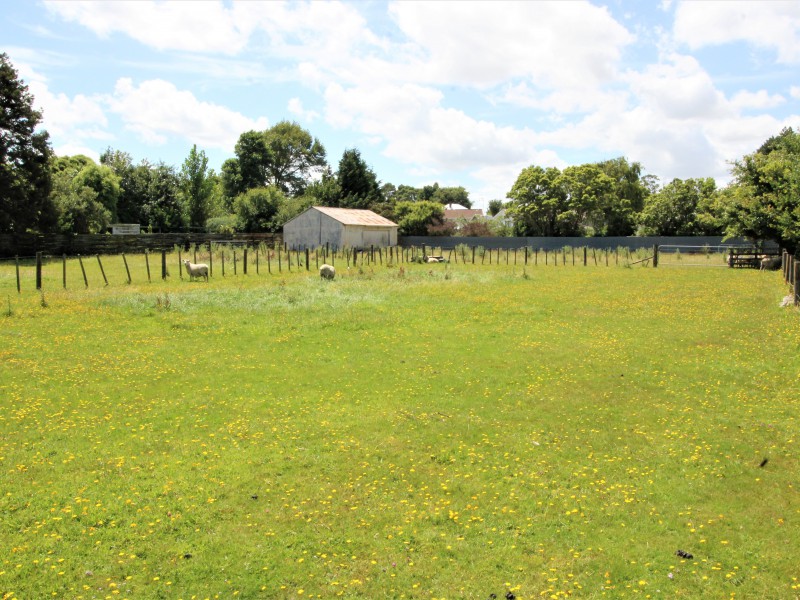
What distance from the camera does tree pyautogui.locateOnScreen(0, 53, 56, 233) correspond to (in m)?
48.3

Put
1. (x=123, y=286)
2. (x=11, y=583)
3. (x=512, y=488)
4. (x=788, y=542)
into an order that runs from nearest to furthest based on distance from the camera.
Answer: (x=11, y=583)
(x=788, y=542)
(x=512, y=488)
(x=123, y=286)

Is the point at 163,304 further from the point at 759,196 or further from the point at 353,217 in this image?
the point at 353,217

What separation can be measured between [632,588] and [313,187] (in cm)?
8046

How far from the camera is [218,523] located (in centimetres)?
723

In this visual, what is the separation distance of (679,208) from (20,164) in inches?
2675

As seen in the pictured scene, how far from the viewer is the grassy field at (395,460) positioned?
20.7 feet

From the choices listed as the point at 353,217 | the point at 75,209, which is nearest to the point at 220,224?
the point at 353,217

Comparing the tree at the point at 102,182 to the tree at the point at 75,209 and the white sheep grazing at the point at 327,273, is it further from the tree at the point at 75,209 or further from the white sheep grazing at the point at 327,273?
the white sheep grazing at the point at 327,273

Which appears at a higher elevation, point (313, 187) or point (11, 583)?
point (313, 187)

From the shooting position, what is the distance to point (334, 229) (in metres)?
60.8

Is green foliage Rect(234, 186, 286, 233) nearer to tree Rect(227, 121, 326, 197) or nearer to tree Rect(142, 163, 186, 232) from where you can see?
tree Rect(142, 163, 186, 232)

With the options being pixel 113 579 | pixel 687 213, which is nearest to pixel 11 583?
pixel 113 579

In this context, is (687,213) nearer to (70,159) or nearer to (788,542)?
(788,542)

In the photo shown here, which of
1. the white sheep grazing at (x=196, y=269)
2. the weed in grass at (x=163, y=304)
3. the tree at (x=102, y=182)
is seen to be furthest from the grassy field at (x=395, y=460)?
the tree at (x=102, y=182)
